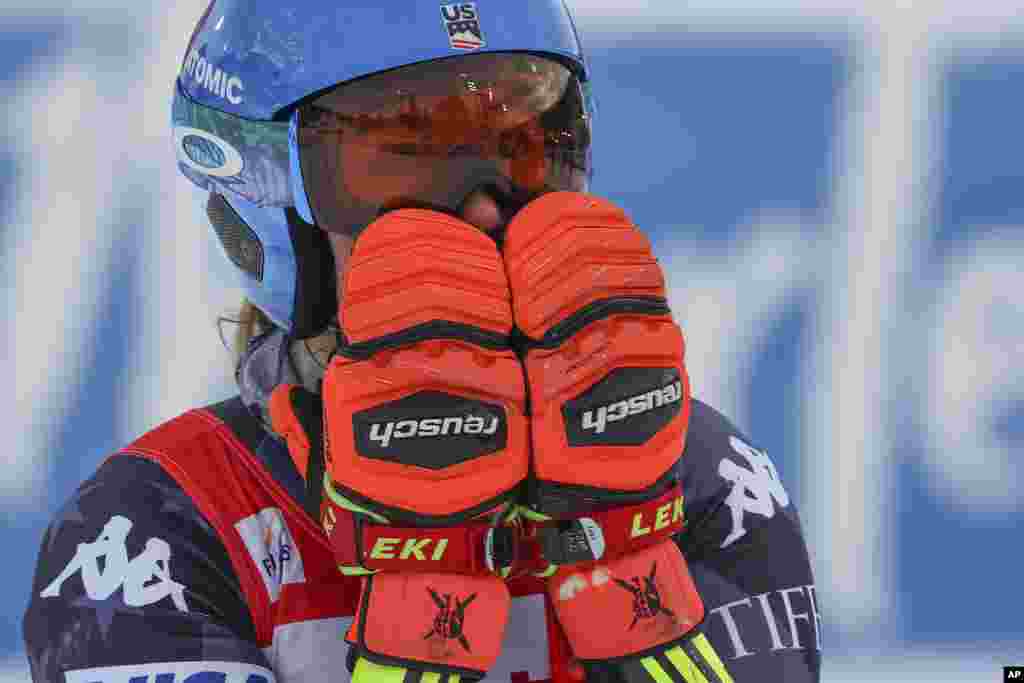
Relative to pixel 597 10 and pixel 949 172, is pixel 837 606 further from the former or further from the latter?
pixel 597 10

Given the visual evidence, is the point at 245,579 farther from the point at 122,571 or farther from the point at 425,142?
the point at 425,142

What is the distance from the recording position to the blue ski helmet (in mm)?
1532

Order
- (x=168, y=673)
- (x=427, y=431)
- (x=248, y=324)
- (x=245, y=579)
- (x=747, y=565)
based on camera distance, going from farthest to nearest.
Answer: (x=248, y=324), (x=747, y=565), (x=245, y=579), (x=168, y=673), (x=427, y=431)

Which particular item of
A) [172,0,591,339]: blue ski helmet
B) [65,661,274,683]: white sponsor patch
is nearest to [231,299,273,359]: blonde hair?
[172,0,591,339]: blue ski helmet

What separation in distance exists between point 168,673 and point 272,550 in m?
0.18

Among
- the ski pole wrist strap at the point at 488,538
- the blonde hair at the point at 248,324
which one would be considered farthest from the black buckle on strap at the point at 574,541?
the blonde hair at the point at 248,324

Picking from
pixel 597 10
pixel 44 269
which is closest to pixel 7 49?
pixel 44 269

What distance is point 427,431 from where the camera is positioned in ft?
4.14

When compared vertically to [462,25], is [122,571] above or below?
below

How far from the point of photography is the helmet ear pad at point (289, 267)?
162 centimetres

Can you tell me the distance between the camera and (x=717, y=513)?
5.34 feet

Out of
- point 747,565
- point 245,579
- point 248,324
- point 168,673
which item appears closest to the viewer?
point 168,673

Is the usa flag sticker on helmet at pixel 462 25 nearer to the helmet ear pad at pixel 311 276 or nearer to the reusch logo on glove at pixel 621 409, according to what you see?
the helmet ear pad at pixel 311 276

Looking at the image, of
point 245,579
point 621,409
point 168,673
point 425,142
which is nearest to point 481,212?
point 425,142
